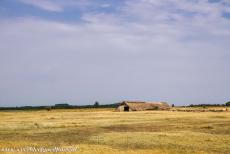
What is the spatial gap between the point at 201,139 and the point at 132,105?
57.9 meters

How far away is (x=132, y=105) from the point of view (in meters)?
85.4

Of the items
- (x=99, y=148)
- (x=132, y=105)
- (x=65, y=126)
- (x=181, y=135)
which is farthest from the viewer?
(x=132, y=105)

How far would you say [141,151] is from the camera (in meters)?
22.6

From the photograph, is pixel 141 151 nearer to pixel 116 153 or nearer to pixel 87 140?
pixel 116 153

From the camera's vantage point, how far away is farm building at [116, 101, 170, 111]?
8494 cm

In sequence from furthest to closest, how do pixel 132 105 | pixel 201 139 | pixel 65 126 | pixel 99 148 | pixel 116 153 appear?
pixel 132 105 → pixel 65 126 → pixel 201 139 → pixel 99 148 → pixel 116 153

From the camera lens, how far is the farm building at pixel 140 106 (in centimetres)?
8494

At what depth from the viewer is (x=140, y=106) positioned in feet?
283

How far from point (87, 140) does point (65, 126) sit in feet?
42.7

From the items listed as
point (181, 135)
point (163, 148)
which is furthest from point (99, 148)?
point (181, 135)

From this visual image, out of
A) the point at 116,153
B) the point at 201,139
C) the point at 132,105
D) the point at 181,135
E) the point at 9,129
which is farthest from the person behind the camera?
the point at 132,105

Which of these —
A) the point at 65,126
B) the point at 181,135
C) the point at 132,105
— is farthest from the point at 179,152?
the point at 132,105

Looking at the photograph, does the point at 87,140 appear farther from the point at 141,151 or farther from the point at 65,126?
the point at 65,126

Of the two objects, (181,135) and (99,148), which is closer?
(99,148)
